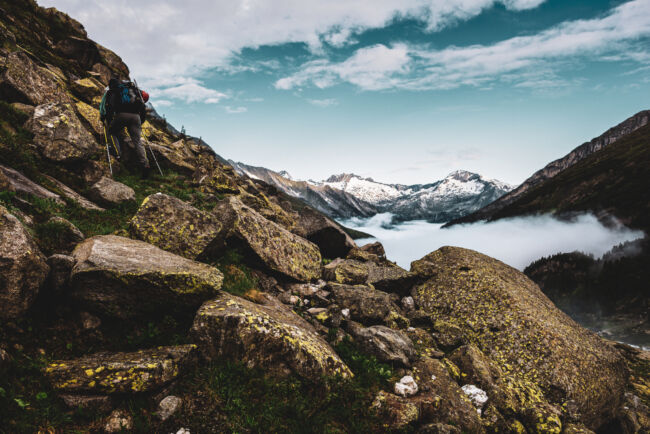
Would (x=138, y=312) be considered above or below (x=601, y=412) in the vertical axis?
above

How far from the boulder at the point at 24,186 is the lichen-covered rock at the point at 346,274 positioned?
433 inches

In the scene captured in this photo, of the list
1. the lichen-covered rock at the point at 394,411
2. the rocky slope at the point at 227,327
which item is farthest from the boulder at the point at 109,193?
the lichen-covered rock at the point at 394,411

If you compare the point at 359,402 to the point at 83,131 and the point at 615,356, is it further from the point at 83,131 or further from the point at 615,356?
the point at 83,131

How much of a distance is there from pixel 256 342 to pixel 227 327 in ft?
2.56

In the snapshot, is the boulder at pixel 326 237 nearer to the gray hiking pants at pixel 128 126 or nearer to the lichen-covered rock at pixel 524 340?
the lichen-covered rock at pixel 524 340

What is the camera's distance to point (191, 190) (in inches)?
732

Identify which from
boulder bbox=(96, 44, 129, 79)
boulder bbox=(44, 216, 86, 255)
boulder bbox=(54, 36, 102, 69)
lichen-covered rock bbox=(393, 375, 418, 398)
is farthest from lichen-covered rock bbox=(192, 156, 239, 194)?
boulder bbox=(96, 44, 129, 79)

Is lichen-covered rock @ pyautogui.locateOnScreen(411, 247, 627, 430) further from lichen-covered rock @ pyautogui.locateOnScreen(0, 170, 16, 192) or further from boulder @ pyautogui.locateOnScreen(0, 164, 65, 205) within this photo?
lichen-covered rock @ pyautogui.locateOnScreen(0, 170, 16, 192)

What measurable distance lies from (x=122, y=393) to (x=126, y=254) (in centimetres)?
333

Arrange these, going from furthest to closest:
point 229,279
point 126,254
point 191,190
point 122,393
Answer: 1. point 191,190
2. point 229,279
3. point 126,254
4. point 122,393

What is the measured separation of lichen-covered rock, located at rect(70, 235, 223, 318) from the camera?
6102 millimetres

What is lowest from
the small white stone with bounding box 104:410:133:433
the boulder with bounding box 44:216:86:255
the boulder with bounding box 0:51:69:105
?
the small white stone with bounding box 104:410:133:433

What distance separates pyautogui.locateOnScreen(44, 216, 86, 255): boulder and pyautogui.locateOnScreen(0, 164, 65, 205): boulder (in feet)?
7.94

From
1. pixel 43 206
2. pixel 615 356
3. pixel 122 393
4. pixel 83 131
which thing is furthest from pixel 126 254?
pixel 615 356
